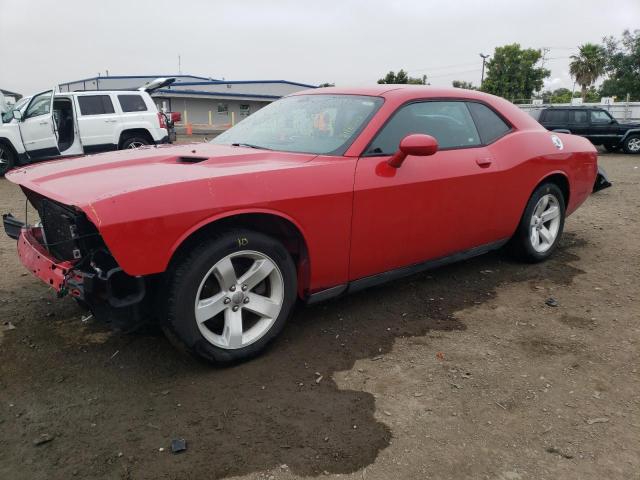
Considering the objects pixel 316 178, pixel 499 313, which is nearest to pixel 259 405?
pixel 316 178

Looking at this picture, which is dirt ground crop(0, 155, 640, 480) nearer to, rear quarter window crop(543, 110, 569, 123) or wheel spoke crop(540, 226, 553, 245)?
wheel spoke crop(540, 226, 553, 245)

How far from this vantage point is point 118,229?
2219 mm

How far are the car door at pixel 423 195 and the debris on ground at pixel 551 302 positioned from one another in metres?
0.65

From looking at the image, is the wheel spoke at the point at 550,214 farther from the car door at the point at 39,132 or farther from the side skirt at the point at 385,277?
the car door at the point at 39,132

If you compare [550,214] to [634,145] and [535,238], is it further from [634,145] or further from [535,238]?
[634,145]

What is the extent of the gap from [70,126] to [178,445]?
10.7 meters

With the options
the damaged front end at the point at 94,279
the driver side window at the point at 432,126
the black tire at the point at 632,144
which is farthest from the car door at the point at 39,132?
the black tire at the point at 632,144

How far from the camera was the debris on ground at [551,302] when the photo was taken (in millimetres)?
3768

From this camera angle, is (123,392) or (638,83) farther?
(638,83)

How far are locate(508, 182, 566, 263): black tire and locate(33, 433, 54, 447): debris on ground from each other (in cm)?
384

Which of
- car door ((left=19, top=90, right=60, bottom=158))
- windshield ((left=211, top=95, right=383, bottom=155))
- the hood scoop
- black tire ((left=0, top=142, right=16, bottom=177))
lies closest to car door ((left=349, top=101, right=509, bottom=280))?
windshield ((left=211, top=95, right=383, bottom=155))

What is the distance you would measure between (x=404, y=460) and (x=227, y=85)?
39.8m

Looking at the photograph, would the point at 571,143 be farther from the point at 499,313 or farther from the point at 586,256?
the point at 499,313

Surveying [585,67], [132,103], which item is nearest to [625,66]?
[585,67]
